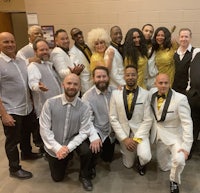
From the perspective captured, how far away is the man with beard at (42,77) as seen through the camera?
8.80 feet

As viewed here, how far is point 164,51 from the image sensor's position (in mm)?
3139

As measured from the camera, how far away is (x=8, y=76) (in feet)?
8.30

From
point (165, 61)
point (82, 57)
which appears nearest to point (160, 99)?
point (165, 61)

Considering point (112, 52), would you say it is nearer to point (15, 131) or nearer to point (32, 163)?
point (15, 131)

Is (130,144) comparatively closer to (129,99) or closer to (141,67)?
(129,99)

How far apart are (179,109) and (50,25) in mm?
2985

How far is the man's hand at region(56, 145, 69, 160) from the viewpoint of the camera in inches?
96.6

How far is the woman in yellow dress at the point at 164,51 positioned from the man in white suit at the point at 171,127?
1.95 ft

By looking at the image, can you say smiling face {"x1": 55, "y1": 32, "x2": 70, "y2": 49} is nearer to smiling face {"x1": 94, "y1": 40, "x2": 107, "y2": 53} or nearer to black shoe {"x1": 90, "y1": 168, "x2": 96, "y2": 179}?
smiling face {"x1": 94, "y1": 40, "x2": 107, "y2": 53}

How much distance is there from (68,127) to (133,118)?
2.20ft

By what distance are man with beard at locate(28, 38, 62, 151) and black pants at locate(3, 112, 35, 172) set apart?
0.53ft

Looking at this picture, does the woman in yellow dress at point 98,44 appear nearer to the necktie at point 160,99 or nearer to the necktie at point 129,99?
the necktie at point 129,99

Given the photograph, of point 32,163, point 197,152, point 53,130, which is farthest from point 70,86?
point 197,152

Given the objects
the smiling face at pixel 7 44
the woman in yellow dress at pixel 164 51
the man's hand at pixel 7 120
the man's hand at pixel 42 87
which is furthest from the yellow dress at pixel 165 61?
the man's hand at pixel 7 120
